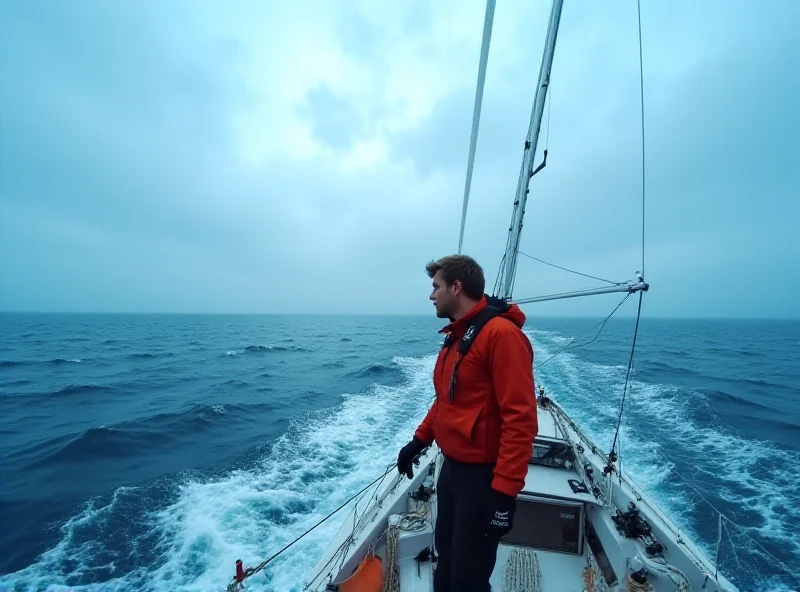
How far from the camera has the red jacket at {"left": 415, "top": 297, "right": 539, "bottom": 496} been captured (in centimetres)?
158

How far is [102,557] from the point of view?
5.32m

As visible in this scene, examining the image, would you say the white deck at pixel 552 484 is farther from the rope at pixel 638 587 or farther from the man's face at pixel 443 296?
the man's face at pixel 443 296

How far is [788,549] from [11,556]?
42.4 feet

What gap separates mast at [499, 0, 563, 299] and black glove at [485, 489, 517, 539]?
11.4ft

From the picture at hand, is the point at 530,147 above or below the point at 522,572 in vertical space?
above

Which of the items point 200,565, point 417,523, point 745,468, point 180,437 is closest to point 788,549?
point 745,468

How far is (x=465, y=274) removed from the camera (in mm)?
2006

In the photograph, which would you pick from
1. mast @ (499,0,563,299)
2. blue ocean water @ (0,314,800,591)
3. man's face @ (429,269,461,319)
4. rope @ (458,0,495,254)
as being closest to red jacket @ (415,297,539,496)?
man's face @ (429,269,461,319)

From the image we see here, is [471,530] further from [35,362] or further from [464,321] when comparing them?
[35,362]

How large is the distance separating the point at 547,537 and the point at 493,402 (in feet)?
10.9

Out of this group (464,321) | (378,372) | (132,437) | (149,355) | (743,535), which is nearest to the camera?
(464,321)

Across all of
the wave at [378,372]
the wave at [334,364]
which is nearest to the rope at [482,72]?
the wave at [378,372]

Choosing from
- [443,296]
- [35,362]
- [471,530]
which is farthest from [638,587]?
[35,362]

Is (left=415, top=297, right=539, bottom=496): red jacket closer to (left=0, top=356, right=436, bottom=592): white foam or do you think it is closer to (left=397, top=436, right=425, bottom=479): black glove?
(left=397, top=436, right=425, bottom=479): black glove
